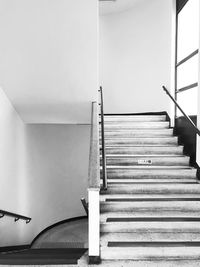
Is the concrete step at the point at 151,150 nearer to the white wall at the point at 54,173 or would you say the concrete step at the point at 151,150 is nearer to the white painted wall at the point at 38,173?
the white painted wall at the point at 38,173

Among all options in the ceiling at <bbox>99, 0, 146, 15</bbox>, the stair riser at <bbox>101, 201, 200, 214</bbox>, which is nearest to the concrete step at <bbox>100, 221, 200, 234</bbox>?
the stair riser at <bbox>101, 201, 200, 214</bbox>

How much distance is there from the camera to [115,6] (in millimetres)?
7562

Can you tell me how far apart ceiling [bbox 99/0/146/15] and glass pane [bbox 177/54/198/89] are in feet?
8.65

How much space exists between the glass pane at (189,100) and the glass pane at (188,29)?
0.73 metres

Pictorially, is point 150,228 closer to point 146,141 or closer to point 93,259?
point 93,259

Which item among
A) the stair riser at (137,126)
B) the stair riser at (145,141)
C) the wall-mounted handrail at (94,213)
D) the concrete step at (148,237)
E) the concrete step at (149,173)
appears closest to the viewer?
the wall-mounted handrail at (94,213)

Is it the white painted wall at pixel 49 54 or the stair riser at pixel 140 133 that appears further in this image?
the stair riser at pixel 140 133

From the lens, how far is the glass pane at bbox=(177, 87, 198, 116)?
4.98 metres

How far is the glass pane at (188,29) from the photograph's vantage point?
4.95m

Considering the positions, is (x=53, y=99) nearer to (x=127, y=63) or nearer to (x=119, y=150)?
(x=119, y=150)

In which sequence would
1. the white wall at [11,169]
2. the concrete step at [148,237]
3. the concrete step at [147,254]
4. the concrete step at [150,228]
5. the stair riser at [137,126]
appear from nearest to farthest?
the concrete step at [147,254], the concrete step at [148,237], the concrete step at [150,228], the white wall at [11,169], the stair riser at [137,126]

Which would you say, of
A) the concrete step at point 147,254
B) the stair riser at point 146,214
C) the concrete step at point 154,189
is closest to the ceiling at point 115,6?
the concrete step at point 154,189

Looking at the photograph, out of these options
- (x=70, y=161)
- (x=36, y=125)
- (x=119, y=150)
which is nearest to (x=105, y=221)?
(x=119, y=150)

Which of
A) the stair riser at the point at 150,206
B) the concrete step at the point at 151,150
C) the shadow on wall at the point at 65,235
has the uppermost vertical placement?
the concrete step at the point at 151,150
